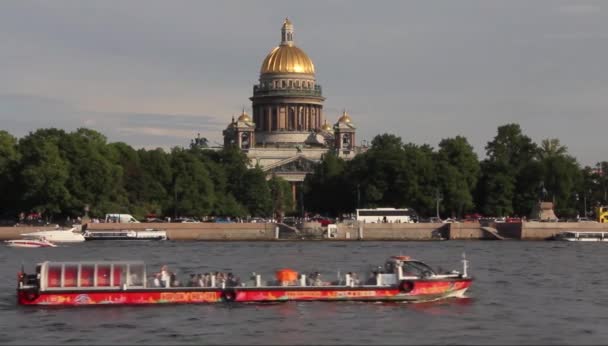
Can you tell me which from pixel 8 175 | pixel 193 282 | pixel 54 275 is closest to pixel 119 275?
pixel 54 275

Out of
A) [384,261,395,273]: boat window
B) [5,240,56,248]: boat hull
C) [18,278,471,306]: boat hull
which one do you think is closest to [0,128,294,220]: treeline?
[5,240,56,248]: boat hull

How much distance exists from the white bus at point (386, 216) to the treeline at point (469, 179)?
7472mm

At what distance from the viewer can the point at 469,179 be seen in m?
140

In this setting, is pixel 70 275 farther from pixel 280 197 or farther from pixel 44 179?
pixel 280 197

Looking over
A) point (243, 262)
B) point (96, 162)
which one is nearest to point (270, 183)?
point (96, 162)

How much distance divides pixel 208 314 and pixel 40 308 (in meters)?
6.39

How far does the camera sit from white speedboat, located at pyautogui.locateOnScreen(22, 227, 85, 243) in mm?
108812

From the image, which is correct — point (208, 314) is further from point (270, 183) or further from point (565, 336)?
point (270, 183)

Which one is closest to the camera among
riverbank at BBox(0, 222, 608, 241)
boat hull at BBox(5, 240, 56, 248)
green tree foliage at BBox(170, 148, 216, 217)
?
boat hull at BBox(5, 240, 56, 248)

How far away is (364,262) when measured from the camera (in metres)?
81.6

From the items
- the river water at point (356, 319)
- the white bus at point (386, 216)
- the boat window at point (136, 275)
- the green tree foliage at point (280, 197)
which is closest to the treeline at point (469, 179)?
the white bus at point (386, 216)

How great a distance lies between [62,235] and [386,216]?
29.5 m

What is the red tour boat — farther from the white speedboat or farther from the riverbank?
the riverbank

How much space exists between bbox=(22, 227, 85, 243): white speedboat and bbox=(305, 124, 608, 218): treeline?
3546 cm
